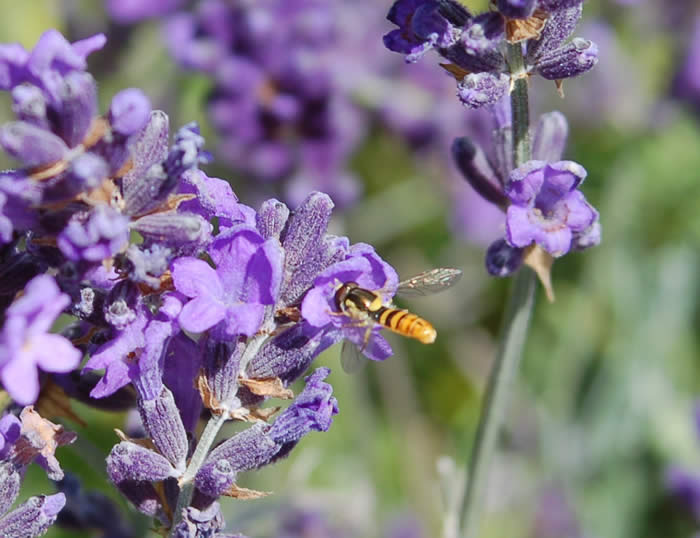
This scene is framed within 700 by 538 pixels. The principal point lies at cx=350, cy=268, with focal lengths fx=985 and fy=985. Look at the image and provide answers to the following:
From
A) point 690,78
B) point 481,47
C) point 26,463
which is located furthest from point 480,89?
point 690,78

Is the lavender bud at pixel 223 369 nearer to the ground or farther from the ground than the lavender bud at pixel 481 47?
nearer to the ground

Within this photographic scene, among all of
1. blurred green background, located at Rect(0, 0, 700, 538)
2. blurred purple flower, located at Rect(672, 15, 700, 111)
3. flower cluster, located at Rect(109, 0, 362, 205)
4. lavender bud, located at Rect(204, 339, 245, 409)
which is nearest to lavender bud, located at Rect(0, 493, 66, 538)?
lavender bud, located at Rect(204, 339, 245, 409)

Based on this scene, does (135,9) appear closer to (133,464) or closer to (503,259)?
(503,259)

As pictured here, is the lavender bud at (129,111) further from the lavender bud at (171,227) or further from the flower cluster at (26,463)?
the flower cluster at (26,463)

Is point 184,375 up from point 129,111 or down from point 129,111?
down

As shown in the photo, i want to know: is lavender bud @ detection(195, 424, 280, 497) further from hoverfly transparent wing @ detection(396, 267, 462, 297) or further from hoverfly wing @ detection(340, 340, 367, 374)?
hoverfly transparent wing @ detection(396, 267, 462, 297)

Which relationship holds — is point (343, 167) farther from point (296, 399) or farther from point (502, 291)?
point (296, 399)

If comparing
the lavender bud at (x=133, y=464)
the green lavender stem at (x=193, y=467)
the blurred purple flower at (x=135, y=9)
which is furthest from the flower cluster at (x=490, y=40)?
the blurred purple flower at (x=135, y=9)
